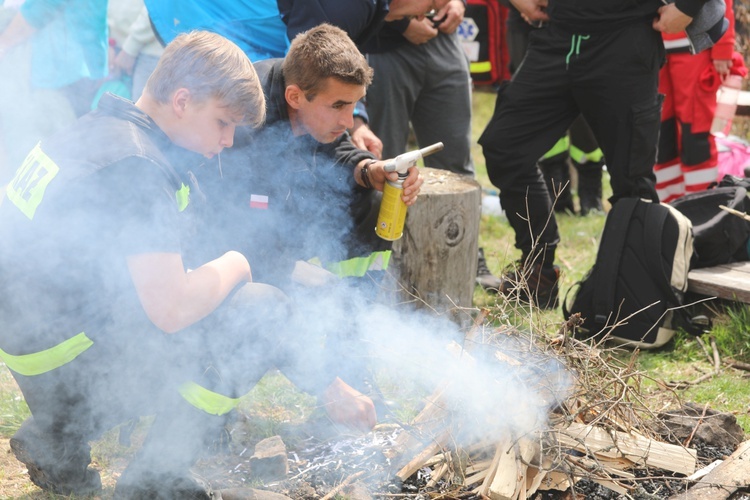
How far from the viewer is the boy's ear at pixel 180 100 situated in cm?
254

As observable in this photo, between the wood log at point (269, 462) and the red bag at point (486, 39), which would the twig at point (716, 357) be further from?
the red bag at point (486, 39)

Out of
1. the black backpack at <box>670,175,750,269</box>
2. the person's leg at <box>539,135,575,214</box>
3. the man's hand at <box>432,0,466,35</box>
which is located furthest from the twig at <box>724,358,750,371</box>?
the man's hand at <box>432,0,466,35</box>

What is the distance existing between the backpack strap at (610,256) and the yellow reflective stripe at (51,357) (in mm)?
2509

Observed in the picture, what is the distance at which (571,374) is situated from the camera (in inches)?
113

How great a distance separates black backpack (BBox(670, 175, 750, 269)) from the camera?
14.2ft

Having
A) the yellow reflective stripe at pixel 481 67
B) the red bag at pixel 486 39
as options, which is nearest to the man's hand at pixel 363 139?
the red bag at pixel 486 39

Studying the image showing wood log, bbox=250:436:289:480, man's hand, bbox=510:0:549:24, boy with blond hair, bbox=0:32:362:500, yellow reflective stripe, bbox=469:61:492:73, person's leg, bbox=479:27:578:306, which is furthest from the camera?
yellow reflective stripe, bbox=469:61:492:73

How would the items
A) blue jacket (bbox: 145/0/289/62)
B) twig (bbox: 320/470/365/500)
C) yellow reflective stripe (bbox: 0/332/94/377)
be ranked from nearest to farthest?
yellow reflective stripe (bbox: 0/332/94/377)
twig (bbox: 320/470/365/500)
blue jacket (bbox: 145/0/289/62)

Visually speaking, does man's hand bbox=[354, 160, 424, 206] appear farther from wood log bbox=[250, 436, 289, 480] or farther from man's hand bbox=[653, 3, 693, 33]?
man's hand bbox=[653, 3, 693, 33]

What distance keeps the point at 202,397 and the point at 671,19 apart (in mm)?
2887

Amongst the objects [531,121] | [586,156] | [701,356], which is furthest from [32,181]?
[586,156]

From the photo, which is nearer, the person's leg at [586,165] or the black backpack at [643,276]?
the black backpack at [643,276]

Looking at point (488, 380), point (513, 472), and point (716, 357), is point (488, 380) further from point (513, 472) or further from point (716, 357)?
point (716, 357)

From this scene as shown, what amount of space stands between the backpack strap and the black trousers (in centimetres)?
17
